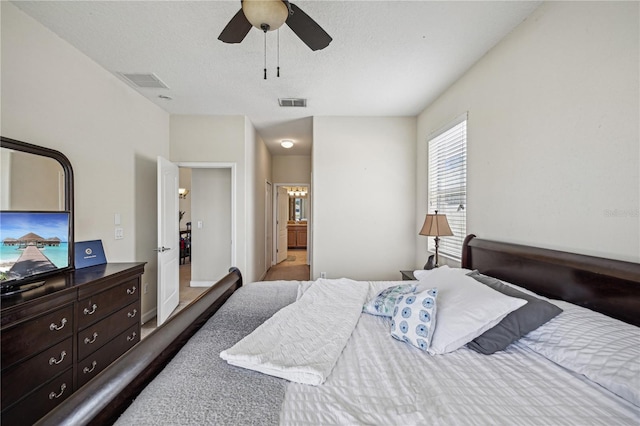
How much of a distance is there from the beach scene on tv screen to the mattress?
4.45 feet

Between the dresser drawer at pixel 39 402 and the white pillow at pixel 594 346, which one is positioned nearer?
the white pillow at pixel 594 346

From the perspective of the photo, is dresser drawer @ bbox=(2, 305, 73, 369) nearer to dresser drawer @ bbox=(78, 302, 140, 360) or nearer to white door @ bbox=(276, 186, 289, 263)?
dresser drawer @ bbox=(78, 302, 140, 360)

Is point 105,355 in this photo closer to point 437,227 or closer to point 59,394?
point 59,394

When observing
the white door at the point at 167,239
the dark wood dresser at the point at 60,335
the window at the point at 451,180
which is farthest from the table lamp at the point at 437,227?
the white door at the point at 167,239

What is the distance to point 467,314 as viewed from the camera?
129 centimetres

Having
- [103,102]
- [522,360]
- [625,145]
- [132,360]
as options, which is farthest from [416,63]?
[103,102]

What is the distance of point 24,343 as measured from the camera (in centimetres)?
136

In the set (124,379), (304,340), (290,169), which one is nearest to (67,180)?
(124,379)

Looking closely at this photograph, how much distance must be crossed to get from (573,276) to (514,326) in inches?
18.7

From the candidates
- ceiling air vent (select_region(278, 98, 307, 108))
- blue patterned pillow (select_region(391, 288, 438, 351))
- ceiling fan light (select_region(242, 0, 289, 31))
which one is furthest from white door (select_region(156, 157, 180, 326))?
blue patterned pillow (select_region(391, 288, 438, 351))

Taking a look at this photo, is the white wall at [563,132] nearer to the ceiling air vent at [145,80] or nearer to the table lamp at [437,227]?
the table lamp at [437,227]

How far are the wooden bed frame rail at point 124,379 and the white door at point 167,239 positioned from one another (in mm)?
2025

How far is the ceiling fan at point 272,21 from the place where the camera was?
1329mm

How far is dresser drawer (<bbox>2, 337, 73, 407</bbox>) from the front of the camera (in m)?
1.29
